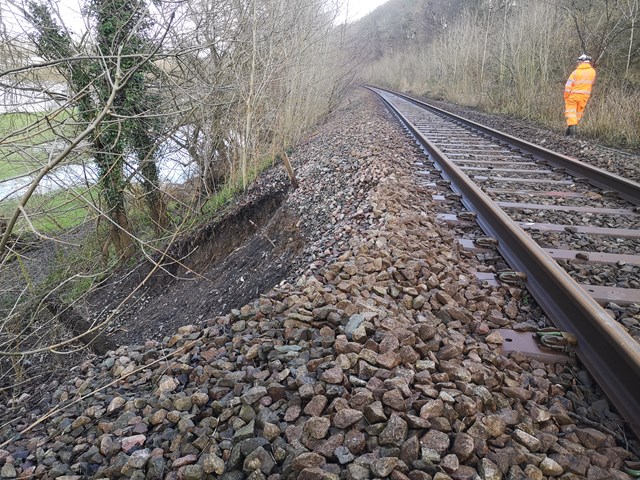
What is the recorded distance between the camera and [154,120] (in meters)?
8.81

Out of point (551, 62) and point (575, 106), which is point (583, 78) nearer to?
point (575, 106)

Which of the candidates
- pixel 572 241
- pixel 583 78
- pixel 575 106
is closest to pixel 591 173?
pixel 572 241

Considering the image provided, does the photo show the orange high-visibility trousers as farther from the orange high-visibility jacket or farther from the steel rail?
the steel rail

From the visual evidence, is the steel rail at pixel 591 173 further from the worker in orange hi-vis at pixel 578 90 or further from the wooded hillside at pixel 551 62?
the wooded hillside at pixel 551 62

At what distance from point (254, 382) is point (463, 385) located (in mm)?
986

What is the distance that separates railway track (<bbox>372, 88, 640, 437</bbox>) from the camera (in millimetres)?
2061

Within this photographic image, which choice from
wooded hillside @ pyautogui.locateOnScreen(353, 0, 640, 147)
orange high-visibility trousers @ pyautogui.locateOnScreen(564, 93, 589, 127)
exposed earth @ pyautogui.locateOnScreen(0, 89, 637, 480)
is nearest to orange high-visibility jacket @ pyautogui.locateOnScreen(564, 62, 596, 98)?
orange high-visibility trousers @ pyautogui.locateOnScreen(564, 93, 589, 127)

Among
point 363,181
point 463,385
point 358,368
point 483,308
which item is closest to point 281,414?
point 358,368

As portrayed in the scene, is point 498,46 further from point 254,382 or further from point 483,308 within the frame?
point 254,382

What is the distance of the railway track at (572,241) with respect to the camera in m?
2.06

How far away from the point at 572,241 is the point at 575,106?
22.7 feet

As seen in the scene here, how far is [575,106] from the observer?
348 inches

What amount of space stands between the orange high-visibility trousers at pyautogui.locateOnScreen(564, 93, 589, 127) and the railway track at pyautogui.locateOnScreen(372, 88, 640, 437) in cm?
305

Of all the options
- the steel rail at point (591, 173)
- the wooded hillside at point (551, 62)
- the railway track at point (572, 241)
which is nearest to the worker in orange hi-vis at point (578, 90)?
the wooded hillside at point (551, 62)
